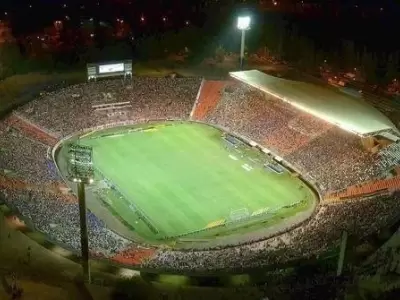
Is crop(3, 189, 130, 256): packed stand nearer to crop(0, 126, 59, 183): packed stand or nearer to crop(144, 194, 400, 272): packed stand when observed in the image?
crop(144, 194, 400, 272): packed stand

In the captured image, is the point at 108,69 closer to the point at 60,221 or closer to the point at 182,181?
the point at 182,181

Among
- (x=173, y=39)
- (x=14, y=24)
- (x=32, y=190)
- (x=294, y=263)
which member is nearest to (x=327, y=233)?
(x=294, y=263)

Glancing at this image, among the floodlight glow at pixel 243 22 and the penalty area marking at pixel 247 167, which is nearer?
the penalty area marking at pixel 247 167

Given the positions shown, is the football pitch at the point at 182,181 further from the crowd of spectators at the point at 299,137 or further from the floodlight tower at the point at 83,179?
the floodlight tower at the point at 83,179

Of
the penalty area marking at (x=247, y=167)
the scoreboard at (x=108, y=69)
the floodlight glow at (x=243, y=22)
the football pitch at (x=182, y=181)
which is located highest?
the floodlight glow at (x=243, y=22)

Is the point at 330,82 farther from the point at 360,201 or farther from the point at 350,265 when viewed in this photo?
the point at 350,265

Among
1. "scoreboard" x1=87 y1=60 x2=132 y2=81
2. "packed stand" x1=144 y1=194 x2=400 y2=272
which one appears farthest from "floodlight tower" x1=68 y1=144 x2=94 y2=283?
"scoreboard" x1=87 y1=60 x2=132 y2=81

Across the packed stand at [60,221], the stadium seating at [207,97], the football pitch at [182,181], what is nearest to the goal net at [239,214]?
the football pitch at [182,181]
